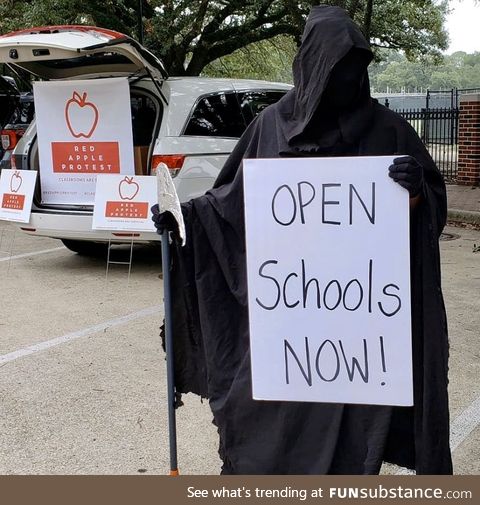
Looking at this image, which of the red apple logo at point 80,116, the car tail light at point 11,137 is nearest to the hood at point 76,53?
the red apple logo at point 80,116

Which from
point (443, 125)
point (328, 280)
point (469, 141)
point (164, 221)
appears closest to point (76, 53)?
point (164, 221)

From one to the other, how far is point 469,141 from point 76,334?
962 centimetres

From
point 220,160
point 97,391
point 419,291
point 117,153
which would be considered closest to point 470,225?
point 220,160

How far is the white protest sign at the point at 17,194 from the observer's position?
659 cm

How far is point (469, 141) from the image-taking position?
12.7m

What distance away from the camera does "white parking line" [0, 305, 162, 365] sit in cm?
467

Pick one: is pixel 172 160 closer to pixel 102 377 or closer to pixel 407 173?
pixel 102 377

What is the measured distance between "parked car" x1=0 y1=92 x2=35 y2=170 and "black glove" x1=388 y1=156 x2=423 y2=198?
6.47 metres

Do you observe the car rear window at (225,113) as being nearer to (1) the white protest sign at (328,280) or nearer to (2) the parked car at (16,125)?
(2) the parked car at (16,125)

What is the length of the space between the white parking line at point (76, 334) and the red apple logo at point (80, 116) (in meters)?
1.88

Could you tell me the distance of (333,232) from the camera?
2303mm

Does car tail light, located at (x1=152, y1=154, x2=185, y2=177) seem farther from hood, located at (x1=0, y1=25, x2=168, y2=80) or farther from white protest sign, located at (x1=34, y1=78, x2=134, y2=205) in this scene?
hood, located at (x1=0, y1=25, x2=168, y2=80)

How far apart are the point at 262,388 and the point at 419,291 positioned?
0.63 meters

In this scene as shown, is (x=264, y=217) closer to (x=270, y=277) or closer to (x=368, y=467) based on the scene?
(x=270, y=277)
